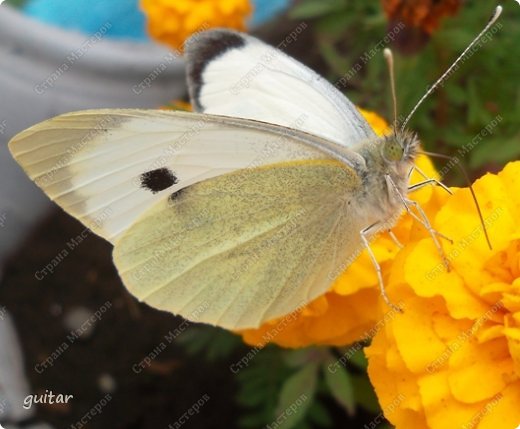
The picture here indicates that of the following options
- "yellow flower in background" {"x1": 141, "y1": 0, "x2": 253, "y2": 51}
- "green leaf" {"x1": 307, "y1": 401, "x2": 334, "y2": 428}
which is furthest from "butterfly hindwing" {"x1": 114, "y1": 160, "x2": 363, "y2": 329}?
"yellow flower in background" {"x1": 141, "y1": 0, "x2": 253, "y2": 51}

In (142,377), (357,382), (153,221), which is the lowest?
(142,377)

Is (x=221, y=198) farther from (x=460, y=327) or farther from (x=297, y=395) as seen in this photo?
(x=297, y=395)

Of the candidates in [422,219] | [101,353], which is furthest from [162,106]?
[422,219]

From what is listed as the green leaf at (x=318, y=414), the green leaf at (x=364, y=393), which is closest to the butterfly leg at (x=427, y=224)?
the green leaf at (x=364, y=393)

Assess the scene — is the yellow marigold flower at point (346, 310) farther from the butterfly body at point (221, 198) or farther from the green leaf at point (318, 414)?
the green leaf at point (318, 414)

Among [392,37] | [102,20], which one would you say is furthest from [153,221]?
[102,20]

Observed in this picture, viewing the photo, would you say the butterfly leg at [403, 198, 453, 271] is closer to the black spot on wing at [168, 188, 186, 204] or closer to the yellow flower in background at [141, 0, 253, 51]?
the black spot on wing at [168, 188, 186, 204]

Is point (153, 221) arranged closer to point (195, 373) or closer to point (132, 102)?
point (195, 373)

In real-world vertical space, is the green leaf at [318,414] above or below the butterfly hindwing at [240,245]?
below
